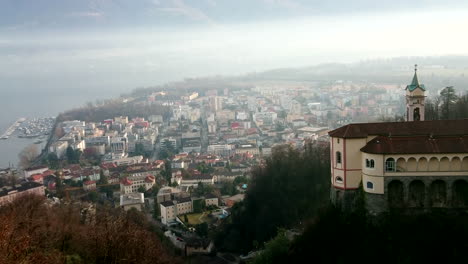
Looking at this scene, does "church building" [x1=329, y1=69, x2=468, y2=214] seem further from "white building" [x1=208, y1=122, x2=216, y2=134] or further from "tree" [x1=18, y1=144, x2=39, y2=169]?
"white building" [x1=208, y1=122, x2=216, y2=134]

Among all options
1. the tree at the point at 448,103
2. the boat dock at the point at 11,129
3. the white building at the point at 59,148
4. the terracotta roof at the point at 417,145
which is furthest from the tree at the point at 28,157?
the terracotta roof at the point at 417,145

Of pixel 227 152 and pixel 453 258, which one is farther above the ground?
pixel 453 258

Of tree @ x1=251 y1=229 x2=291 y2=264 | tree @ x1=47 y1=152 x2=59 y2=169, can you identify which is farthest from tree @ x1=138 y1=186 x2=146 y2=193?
tree @ x1=251 y1=229 x2=291 y2=264

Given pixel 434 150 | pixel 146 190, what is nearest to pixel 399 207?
pixel 434 150

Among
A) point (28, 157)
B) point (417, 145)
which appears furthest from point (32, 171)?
point (417, 145)

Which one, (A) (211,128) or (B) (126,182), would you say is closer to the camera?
(B) (126,182)

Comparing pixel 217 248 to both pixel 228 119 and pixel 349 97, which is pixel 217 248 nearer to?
pixel 228 119

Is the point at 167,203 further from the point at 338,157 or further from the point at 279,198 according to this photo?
the point at 338,157
